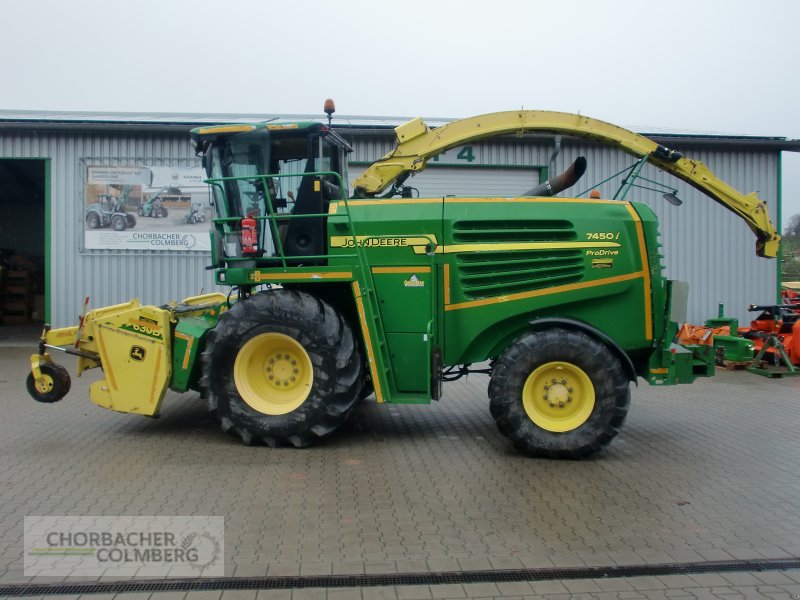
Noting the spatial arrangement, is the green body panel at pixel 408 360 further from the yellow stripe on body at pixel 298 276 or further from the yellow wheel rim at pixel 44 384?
the yellow wheel rim at pixel 44 384

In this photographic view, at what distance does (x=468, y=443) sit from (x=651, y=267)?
8.07ft

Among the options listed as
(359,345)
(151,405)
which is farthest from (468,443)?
(151,405)

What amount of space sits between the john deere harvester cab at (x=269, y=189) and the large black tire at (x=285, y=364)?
1.70 feet

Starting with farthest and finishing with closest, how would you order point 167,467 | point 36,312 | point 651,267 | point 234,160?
point 36,312 → point 234,160 → point 651,267 → point 167,467

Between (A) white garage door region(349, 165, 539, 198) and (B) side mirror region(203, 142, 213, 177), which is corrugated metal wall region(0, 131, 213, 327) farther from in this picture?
(B) side mirror region(203, 142, 213, 177)

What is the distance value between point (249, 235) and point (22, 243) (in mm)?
19927

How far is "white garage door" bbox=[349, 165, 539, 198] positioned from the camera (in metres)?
15.5

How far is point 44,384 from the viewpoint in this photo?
7.00 metres

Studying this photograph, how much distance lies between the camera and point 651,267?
6785 millimetres

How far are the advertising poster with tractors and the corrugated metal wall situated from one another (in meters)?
0.17

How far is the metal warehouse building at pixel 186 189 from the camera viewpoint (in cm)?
1497

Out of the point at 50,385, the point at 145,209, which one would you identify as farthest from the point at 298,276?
the point at 145,209

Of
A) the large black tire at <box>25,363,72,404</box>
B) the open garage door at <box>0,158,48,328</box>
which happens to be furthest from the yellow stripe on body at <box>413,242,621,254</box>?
the open garage door at <box>0,158,48,328</box>

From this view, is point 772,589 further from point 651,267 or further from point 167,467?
point 167,467
